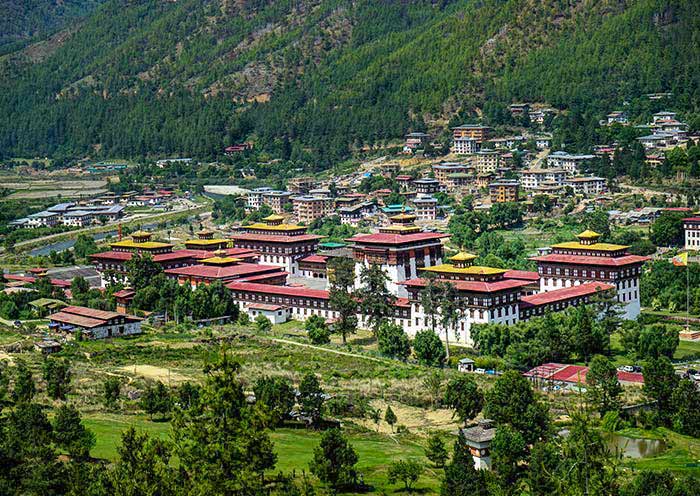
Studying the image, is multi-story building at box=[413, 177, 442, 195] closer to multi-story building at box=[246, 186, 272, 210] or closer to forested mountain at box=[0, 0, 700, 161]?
multi-story building at box=[246, 186, 272, 210]

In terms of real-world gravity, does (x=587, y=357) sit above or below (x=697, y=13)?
below

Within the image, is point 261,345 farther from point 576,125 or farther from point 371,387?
point 576,125

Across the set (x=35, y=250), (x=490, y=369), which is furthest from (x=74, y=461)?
(x=35, y=250)

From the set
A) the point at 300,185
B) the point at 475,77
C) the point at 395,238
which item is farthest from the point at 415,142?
the point at 395,238

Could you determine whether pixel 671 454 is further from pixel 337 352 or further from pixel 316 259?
pixel 316 259

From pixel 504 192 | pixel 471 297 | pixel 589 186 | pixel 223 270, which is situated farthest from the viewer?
pixel 504 192

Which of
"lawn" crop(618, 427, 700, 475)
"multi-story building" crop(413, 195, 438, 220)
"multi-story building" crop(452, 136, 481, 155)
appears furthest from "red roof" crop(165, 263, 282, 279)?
"multi-story building" crop(452, 136, 481, 155)
